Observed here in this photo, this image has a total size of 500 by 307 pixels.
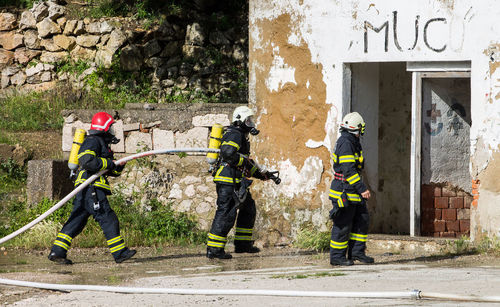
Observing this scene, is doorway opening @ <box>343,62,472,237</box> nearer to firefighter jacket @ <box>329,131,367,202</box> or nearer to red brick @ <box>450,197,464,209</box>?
red brick @ <box>450,197,464,209</box>

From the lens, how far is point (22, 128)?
47.0 feet

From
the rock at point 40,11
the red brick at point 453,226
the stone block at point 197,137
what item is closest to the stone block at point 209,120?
the stone block at point 197,137

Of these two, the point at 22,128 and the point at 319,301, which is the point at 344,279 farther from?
the point at 22,128

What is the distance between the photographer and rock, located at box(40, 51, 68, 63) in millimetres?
16438

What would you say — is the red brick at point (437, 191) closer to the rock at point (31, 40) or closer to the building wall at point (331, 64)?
the building wall at point (331, 64)

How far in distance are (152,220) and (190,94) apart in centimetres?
516

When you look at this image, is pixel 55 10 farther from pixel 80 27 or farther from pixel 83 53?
pixel 83 53

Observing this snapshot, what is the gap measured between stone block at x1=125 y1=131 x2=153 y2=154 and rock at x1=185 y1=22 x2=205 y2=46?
4990 mm

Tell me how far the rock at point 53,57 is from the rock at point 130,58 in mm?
1209

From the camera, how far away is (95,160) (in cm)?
930

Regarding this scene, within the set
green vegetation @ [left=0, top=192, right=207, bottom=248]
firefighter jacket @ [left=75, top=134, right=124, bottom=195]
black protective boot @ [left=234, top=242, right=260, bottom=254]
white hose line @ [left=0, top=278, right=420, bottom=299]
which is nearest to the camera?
white hose line @ [left=0, top=278, right=420, bottom=299]

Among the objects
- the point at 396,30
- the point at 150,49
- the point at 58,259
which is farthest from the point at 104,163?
the point at 150,49

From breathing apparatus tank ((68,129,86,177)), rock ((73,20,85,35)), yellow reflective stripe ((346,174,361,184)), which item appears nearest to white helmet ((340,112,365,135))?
yellow reflective stripe ((346,174,361,184))

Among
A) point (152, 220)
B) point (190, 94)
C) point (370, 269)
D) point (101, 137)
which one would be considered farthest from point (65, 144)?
point (370, 269)
